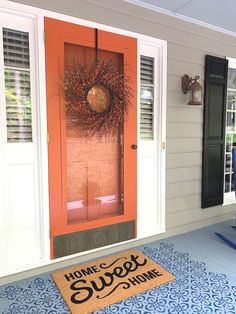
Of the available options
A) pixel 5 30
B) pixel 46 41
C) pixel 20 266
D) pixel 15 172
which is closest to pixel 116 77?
pixel 46 41

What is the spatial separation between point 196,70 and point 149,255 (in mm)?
2264

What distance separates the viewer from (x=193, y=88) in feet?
9.53

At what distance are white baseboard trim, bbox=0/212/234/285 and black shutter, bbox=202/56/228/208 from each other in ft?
0.90

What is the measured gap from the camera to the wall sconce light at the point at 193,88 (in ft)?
9.53

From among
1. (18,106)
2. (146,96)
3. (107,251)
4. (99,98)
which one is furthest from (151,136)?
(18,106)

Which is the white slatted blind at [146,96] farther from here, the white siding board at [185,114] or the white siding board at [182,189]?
the white siding board at [182,189]

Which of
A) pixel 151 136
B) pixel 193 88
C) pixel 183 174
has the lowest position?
pixel 183 174

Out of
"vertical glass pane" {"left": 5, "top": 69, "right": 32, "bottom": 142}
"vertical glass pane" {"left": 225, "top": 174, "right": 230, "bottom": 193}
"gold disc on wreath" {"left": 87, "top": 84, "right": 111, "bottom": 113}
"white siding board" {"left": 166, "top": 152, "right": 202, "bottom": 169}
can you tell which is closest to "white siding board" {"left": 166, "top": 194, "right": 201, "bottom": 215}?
"white siding board" {"left": 166, "top": 152, "right": 202, "bottom": 169}

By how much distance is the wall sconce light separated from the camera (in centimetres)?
291

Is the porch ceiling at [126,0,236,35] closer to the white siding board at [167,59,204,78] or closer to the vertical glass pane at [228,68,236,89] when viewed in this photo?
the white siding board at [167,59,204,78]

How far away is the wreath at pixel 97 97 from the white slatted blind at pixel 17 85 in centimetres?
36

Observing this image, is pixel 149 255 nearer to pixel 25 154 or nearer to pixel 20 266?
pixel 20 266

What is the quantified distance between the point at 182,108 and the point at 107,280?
2081 mm

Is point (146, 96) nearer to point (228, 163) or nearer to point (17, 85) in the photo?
point (17, 85)
